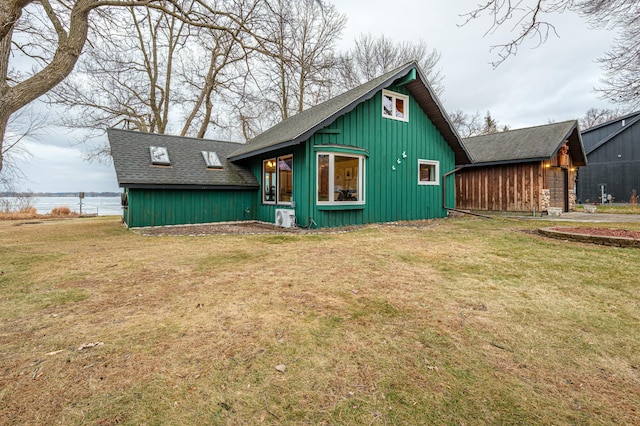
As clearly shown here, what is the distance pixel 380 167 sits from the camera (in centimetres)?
924

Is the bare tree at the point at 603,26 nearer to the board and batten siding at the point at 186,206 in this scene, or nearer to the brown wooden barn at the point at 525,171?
the brown wooden barn at the point at 525,171

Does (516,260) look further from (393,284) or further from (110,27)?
(110,27)

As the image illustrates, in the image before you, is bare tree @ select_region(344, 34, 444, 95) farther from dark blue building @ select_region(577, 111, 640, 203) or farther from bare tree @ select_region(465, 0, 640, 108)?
bare tree @ select_region(465, 0, 640, 108)

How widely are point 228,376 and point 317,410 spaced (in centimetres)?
57

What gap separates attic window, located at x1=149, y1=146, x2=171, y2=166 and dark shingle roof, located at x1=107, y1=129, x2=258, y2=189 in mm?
142

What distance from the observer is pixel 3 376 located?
64.4 inches

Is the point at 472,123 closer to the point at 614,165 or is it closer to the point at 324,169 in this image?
the point at 614,165

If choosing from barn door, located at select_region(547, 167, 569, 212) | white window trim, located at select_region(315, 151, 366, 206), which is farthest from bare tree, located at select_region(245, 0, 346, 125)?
barn door, located at select_region(547, 167, 569, 212)

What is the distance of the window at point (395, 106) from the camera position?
30.9ft

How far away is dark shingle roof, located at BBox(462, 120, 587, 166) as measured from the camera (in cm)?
1209

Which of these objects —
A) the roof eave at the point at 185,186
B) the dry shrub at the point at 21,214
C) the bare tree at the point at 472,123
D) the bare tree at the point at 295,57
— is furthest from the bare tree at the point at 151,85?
the bare tree at the point at 472,123

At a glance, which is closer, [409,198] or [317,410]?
[317,410]

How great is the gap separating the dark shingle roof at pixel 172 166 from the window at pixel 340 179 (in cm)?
346

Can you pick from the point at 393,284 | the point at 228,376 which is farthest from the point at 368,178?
the point at 228,376
